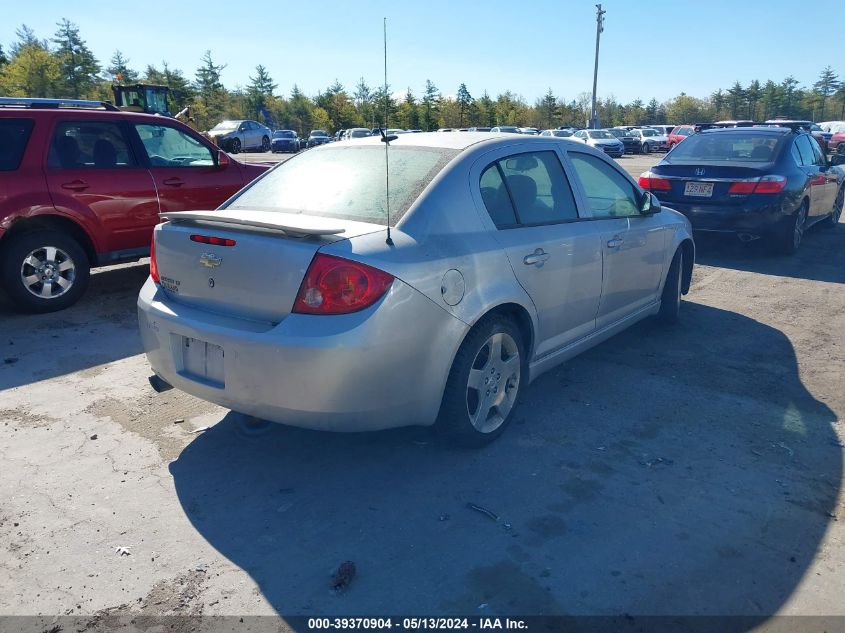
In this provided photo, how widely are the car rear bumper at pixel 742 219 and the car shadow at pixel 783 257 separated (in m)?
0.46

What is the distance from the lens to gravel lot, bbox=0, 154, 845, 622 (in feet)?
8.50

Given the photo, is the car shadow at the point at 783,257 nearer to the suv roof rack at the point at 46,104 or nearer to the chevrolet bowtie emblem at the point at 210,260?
the chevrolet bowtie emblem at the point at 210,260

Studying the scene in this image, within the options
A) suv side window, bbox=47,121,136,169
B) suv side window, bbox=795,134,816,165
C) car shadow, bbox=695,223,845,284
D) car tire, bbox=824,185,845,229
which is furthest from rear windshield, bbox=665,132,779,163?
suv side window, bbox=47,121,136,169

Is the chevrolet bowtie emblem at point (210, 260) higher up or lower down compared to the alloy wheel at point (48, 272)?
higher up

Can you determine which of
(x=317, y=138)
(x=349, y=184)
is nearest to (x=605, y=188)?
(x=349, y=184)

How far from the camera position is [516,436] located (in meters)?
3.88

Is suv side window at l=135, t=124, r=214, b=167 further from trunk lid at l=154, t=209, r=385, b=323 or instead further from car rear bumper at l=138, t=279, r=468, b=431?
car rear bumper at l=138, t=279, r=468, b=431

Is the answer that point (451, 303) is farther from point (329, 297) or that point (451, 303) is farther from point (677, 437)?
point (677, 437)

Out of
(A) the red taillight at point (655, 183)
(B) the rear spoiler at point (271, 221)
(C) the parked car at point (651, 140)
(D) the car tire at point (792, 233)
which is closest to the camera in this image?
(B) the rear spoiler at point (271, 221)

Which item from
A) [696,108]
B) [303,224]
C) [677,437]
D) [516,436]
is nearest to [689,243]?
[677,437]

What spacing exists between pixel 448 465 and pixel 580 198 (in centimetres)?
200

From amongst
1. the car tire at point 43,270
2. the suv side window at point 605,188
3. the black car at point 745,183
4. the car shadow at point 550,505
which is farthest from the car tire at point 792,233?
the car tire at point 43,270

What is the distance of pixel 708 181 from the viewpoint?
846 centimetres

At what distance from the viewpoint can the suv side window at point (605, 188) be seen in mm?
4535
